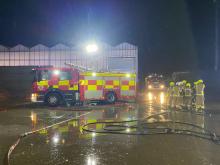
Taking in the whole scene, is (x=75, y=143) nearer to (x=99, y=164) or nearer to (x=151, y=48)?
(x=99, y=164)

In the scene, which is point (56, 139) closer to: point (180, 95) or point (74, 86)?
point (180, 95)

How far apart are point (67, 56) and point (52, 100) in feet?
35.5

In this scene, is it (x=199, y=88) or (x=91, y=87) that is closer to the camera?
(x=199, y=88)

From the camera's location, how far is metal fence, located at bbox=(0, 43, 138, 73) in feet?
81.3

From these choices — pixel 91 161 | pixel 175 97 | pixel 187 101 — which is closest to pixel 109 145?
pixel 91 161

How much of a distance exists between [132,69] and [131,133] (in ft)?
55.7

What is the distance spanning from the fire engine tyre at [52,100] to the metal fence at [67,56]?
993 cm

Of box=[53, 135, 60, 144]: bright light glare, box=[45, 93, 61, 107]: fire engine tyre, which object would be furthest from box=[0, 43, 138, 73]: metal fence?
box=[53, 135, 60, 144]: bright light glare

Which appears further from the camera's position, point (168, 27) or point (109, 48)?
point (168, 27)

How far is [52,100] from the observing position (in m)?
14.9

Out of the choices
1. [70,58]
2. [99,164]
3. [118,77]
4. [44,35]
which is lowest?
[99,164]

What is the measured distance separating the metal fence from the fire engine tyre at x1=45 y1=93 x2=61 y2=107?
9935 millimetres

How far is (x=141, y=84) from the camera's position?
29484 mm

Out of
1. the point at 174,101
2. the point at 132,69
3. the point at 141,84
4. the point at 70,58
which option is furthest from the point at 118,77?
the point at 141,84
